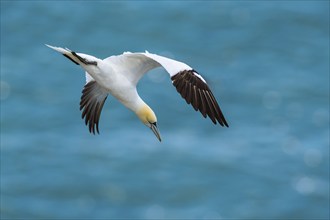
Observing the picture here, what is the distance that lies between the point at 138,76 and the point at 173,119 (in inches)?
838

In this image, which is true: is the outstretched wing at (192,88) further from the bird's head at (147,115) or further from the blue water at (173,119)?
the blue water at (173,119)

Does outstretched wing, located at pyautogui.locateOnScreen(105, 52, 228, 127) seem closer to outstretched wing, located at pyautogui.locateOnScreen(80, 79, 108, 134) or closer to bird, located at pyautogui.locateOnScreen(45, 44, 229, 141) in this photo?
bird, located at pyautogui.locateOnScreen(45, 44, 229, 141)

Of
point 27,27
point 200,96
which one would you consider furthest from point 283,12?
point 200,96

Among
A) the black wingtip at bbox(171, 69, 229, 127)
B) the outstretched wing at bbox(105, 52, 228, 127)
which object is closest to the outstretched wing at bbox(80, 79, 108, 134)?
the outstretched wing at bbox(105, 52, 228, 127)

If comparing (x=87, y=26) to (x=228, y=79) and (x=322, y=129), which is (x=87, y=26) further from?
(x=322, y=129)

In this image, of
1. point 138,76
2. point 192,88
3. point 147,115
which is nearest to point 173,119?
point 147,115

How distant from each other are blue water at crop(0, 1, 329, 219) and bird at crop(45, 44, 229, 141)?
15749mm

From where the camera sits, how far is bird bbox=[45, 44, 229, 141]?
16.6m

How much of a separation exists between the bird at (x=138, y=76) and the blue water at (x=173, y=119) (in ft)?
51.7

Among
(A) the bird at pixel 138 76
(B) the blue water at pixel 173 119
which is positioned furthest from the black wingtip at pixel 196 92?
(B) the blue water at pixel 173 119

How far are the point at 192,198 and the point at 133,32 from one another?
33.6 ft

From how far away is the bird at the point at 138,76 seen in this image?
652 inches

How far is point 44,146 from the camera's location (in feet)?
128

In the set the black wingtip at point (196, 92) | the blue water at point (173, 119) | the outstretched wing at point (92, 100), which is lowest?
the black wingtip at point (196, 92)
